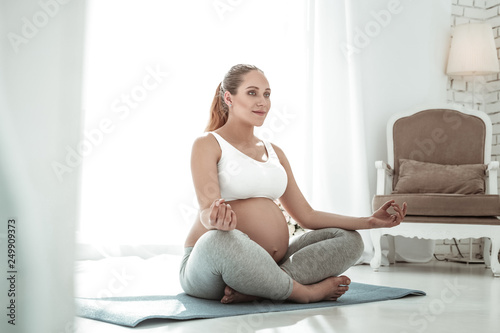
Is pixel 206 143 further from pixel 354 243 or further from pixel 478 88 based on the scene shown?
pixel 478 88

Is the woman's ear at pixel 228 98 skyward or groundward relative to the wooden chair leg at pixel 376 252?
skyward

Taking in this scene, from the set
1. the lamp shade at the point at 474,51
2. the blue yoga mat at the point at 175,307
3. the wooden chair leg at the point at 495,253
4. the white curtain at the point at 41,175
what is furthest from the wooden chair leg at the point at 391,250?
the white curtain at the point at 41,175

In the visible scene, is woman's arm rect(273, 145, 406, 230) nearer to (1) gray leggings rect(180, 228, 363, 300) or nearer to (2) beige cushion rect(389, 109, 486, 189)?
(1) gray leggings rect(180, 228, 363, 300)

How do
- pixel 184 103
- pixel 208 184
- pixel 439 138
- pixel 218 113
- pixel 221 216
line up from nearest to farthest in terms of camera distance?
1. pixel 221 216
2. pixel 208 184
3. pixel 218 113
4. pixel 184 103
5. pixel 439 138

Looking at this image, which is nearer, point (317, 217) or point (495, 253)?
point (317, 217)

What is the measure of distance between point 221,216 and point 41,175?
1.26 m

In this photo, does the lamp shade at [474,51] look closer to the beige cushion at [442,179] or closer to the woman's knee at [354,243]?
the beige cushion at [442,179]

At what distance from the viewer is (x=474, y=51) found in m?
4.47

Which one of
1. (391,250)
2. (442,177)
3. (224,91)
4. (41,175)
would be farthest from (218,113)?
(391,250)

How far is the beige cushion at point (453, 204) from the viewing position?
3.44 m

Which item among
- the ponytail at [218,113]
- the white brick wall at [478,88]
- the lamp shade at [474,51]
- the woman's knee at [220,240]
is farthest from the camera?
the white brick wall at [478,88]

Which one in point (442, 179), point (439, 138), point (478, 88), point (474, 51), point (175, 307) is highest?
point (474, 51)

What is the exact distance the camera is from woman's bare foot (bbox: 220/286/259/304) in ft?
6.73

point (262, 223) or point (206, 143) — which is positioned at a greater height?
point (206, 143)
